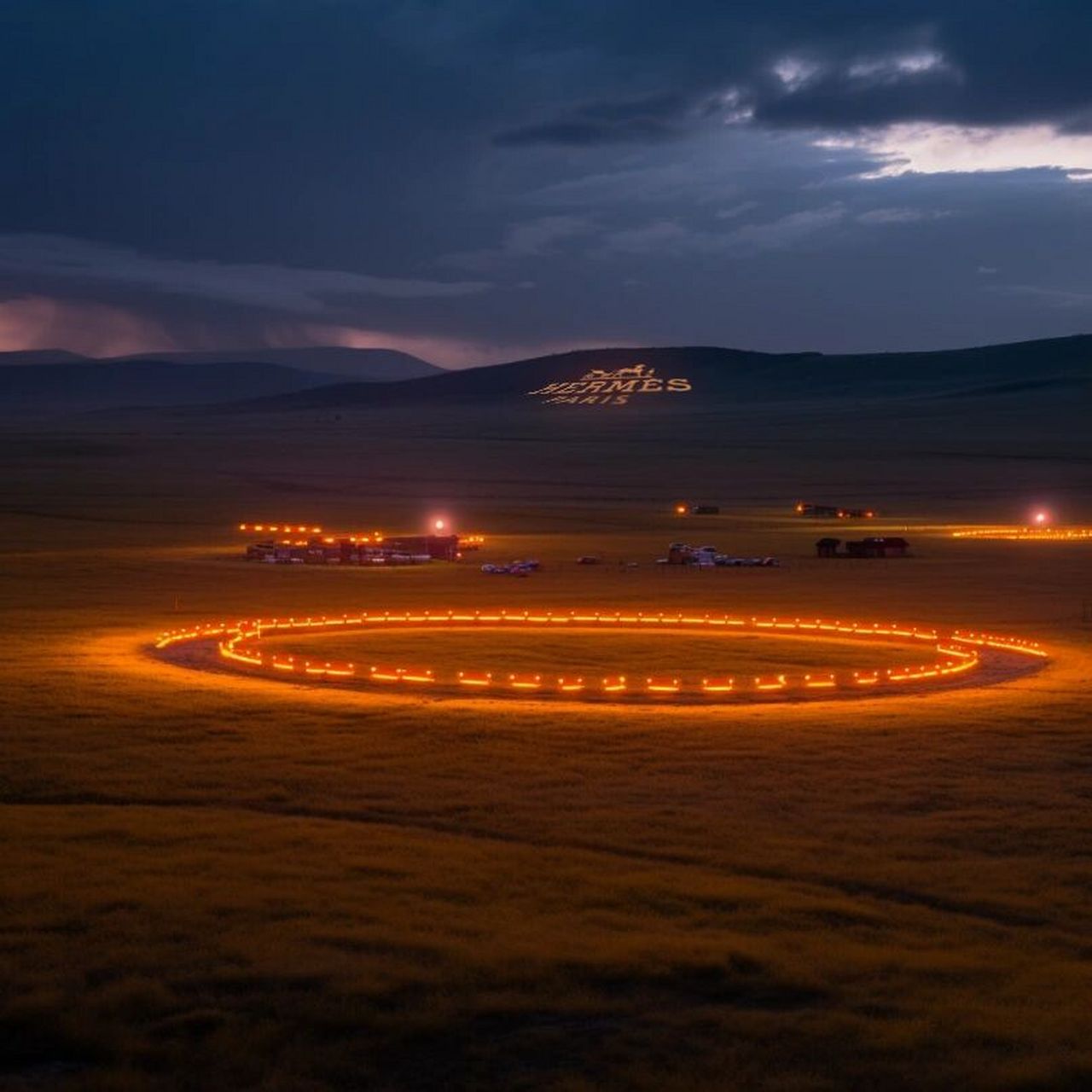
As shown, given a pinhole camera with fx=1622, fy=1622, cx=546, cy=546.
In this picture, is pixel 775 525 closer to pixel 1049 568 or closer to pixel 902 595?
pixel 1049 568

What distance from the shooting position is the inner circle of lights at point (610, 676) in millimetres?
22547

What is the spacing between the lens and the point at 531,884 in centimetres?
1253

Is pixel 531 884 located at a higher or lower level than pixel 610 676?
lower

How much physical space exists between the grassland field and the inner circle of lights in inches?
43.1

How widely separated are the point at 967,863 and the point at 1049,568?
116ft

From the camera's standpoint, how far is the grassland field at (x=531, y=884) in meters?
9.23

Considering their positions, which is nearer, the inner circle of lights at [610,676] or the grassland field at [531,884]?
the grassland field at [531,884]

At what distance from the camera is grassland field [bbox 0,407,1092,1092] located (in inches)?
364

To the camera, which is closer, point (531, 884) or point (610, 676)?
point (531, 884)

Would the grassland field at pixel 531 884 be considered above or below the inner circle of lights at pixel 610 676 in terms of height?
below

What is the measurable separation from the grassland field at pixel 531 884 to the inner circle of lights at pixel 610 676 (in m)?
1.10

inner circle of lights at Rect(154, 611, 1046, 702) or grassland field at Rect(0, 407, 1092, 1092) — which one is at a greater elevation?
inner circle of lights at Rect(154, 611, 1046, 702)

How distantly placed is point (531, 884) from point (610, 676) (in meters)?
11.7

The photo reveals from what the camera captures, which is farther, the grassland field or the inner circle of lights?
the inner circle of lights
